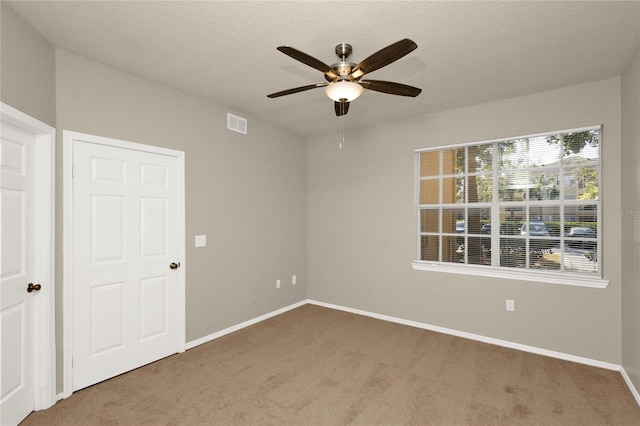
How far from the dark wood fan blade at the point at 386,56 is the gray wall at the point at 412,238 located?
88.9 inches

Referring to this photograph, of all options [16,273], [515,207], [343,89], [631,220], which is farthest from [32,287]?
[631,220]

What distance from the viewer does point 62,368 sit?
8.18 ft

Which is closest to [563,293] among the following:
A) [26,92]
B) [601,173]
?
[601,173]

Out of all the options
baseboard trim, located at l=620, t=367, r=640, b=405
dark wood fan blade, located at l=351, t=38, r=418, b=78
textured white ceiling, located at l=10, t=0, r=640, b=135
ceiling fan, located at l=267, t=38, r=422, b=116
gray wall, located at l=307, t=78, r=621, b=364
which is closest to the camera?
dark wood fan blade, located at l=351, t=38, r=418, b=78

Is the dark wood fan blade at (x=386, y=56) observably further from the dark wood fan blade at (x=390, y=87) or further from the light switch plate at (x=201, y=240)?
the light switch plate at (x=201, y=240)

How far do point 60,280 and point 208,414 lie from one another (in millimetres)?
1575

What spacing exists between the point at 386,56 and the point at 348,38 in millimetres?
573

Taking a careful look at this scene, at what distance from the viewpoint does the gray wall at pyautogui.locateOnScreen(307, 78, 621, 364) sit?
3.02 m

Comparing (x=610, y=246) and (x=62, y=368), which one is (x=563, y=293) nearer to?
(x=610, y=246)

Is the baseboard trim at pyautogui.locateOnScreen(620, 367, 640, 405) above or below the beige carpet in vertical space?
above

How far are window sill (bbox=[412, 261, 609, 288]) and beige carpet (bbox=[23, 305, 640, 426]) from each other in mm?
783

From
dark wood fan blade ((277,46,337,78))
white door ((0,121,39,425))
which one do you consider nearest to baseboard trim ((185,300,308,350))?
white door ((0,121,39,425))

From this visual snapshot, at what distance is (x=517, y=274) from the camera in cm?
346

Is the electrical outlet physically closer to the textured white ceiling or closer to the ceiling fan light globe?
the textured white ceiling
